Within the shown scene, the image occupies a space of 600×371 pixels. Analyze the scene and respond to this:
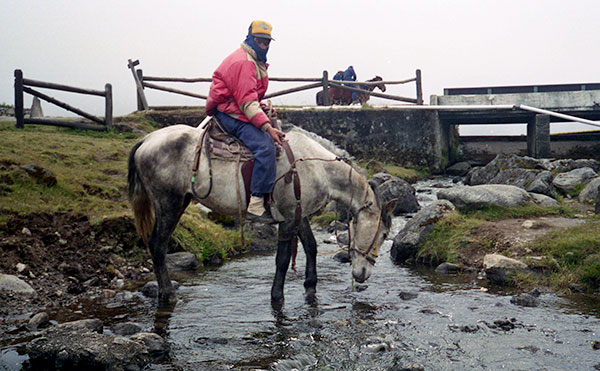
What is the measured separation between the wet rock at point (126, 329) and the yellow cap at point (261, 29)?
13.2 feet

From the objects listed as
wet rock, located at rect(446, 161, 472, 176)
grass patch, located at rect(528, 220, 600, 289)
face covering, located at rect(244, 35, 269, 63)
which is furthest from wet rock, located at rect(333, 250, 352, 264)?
wet rock, located at rect(446, 161, 472, 176)

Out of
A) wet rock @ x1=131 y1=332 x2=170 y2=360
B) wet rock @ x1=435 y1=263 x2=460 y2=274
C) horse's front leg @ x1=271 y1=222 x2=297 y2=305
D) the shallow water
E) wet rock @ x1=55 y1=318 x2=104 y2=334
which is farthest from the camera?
wet rock @ x1=435 y1=263 x2=460 y2=274

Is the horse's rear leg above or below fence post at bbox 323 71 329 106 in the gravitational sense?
below

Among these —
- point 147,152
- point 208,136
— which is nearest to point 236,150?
point 208,136

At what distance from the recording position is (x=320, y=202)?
829 cm

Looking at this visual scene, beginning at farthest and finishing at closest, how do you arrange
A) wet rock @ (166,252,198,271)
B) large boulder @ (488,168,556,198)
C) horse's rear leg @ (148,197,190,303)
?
large boulder @ (488,168,556,198) → wet rock @ (166,252,198,271) → horse's rear leg @ (148,197,190,303)

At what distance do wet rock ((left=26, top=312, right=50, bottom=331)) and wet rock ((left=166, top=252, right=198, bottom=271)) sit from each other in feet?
11.3

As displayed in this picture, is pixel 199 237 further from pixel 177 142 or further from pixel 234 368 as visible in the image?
pixel 234 368

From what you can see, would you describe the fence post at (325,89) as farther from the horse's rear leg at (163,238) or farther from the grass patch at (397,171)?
the horse's rear leg at (163,238)

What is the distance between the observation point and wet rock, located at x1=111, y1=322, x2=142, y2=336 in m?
6.69

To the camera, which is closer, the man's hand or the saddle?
the man's hand

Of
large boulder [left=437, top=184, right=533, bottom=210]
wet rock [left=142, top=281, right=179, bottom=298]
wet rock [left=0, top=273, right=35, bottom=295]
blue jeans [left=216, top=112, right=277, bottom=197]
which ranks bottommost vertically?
wet rock [left=142, top=281, right=179, bottom=298]

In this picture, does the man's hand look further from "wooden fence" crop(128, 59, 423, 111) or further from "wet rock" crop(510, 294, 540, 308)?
"wooden fence" crop(128, 59, 423, 111)

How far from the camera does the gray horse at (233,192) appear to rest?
794 centimetres
